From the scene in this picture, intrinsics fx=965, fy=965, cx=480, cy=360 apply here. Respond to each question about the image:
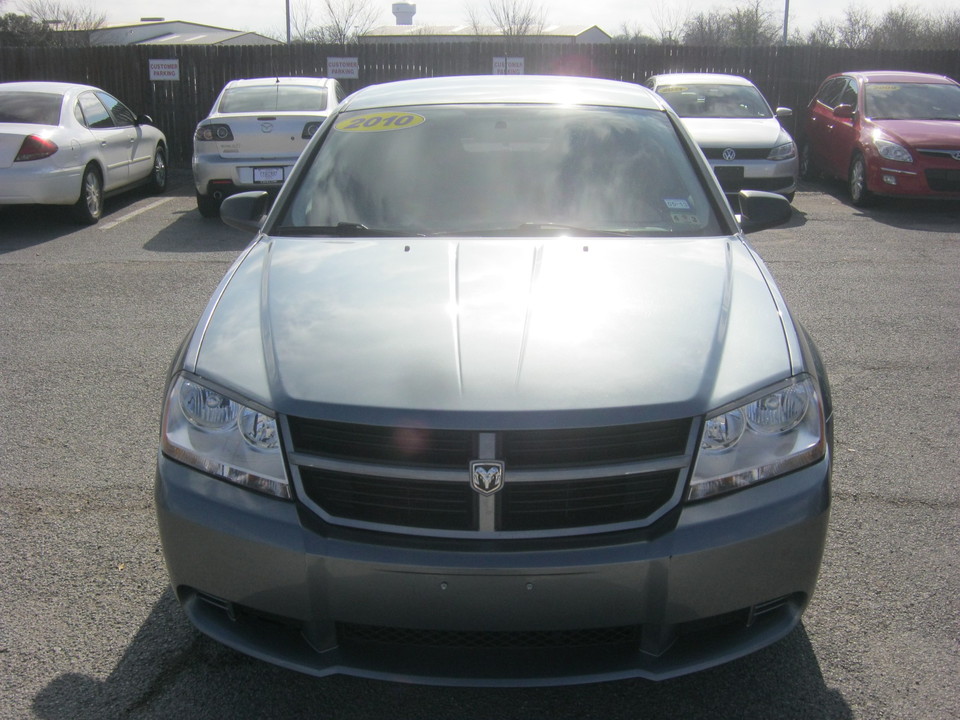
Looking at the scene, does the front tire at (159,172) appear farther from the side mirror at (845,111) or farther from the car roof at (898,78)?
the car roof at (898,78)

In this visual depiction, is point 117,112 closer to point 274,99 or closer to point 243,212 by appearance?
point 274,99

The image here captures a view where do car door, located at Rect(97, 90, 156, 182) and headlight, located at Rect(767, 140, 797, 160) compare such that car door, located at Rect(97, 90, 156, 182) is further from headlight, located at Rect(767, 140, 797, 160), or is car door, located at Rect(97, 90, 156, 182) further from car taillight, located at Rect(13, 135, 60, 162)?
headlight, located at Rect(767, 140, 797, 160)

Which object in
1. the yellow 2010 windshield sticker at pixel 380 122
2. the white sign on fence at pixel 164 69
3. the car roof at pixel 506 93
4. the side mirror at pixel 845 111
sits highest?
the white sign on fence at pixel 164 69

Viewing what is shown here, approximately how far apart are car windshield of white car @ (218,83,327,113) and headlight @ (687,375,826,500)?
9760mm

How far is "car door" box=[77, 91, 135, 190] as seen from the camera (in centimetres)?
1112

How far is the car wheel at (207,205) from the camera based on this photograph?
11.3 meters

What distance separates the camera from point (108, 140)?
11.4 metres

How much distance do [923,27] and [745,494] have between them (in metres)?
52.4

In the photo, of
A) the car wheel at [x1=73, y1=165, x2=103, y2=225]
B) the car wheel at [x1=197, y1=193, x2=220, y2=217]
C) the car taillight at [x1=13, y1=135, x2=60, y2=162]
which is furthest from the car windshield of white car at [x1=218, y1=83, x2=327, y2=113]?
the car taillight at [x1=13, y1=135, x2=60, y2=162]

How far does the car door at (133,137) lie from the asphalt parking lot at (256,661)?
16.9ft

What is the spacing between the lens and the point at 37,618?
3055mm

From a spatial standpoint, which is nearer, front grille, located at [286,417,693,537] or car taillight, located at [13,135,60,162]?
front grille, located at [286,417,693,537]

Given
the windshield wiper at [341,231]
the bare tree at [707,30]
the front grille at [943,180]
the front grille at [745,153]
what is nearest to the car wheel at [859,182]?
the front grille at [943,180]

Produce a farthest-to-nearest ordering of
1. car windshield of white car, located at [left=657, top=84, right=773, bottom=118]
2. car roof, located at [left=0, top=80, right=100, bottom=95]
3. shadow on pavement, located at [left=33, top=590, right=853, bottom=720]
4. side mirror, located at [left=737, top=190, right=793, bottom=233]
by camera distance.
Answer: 1. car windshield of white car, located at [left=657, top=84, right=773, bottom=118]
2. car roof, located at [left=0, top=80, right=100, bottom=95]
3. side mirror, located at [left=737, top=190, right=793, bottom=233]
4. shadow on pavement, located at [left=33, top=590, right=853, bottom=720]
